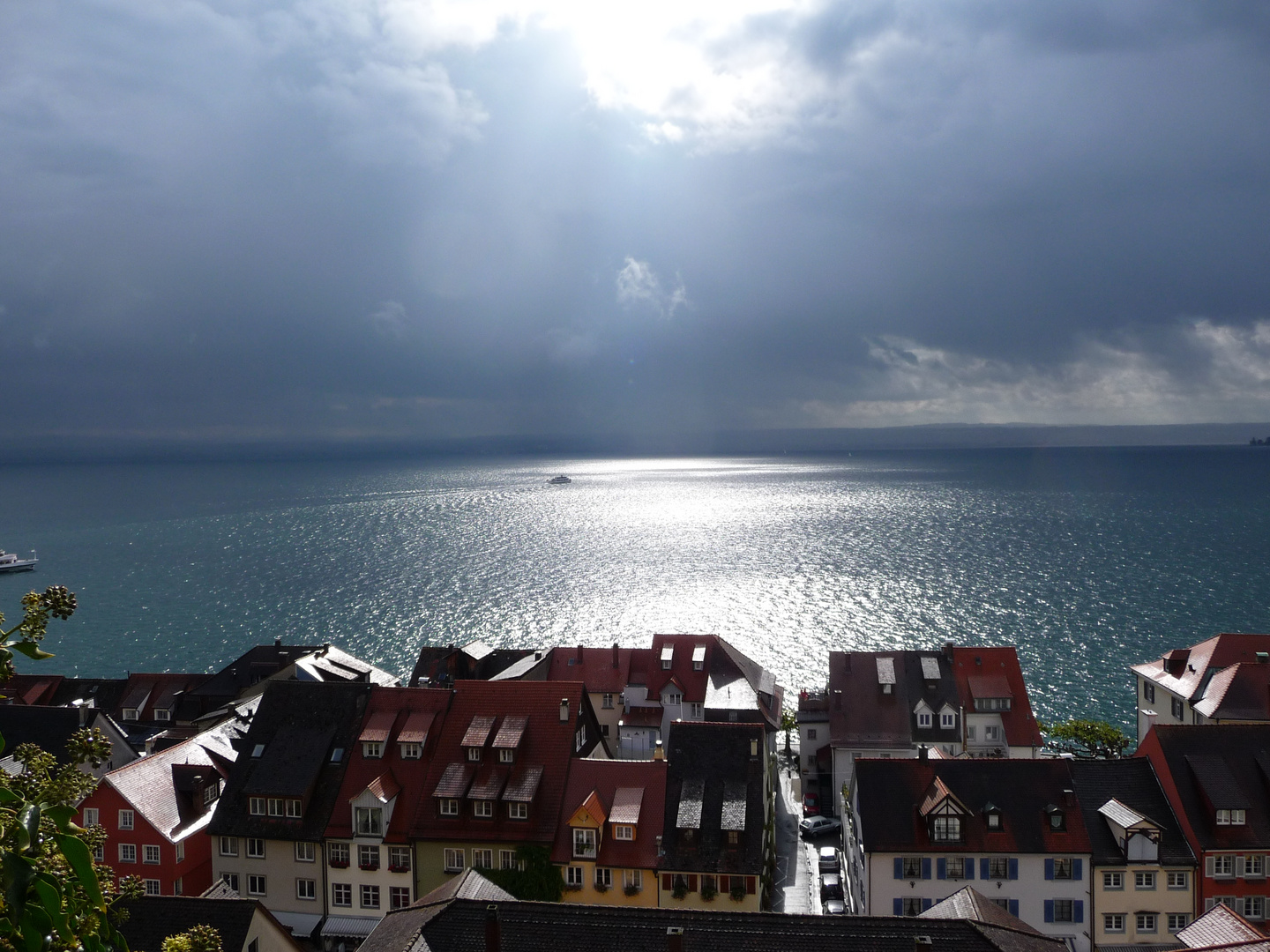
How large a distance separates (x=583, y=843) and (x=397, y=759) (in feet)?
40.8

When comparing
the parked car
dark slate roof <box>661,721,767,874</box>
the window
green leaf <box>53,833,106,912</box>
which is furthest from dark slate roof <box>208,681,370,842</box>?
green leaf <box>53,833,106,912</box>

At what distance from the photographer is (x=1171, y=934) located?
4356 centimetres

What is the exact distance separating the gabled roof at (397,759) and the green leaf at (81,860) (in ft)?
138

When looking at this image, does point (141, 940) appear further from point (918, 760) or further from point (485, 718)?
point (918, 760)

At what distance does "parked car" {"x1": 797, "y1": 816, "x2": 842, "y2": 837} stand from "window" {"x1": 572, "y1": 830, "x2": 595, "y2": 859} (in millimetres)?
22341

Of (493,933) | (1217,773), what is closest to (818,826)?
(1217,773)

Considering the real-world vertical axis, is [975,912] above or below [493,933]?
below

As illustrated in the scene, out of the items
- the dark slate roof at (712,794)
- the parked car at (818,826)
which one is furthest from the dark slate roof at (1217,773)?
the dark slate roof at (712,794)

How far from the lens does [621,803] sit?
1773 inches

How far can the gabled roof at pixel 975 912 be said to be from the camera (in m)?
30.7

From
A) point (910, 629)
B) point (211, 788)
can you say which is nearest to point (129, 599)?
point (211, 788)

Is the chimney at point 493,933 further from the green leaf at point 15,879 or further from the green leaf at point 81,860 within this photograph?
the green leaf at point 15,879

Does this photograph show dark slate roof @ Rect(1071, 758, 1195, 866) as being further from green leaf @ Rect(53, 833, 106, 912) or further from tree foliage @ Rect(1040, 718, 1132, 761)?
green leaf @ Rect(53, 833, 106, 912)

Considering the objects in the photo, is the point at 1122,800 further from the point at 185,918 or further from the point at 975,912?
the point at 185,918
